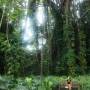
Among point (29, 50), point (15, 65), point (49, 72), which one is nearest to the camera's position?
point (15, 65)

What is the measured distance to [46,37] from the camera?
63.4 ft

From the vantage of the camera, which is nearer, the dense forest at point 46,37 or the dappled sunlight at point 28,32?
the dense forest at point 46,37

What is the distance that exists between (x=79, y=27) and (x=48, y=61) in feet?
9.17

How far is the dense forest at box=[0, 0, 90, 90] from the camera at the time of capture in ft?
60.2

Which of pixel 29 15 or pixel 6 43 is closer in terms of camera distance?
pixel 6 43

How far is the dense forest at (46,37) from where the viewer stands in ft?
60.2

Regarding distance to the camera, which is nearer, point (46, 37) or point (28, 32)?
point (46, 37)

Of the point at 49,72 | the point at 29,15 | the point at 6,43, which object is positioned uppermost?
the point at 29,15

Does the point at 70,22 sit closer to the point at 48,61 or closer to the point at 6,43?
the point at 48,61

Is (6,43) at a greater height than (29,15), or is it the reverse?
(29,15)

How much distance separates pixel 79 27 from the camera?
65.0 feet

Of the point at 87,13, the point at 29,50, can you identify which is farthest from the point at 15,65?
the point at 87,13

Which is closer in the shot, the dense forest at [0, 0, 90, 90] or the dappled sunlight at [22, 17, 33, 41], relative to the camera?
the dense forest at [0, 0, 90, 90]

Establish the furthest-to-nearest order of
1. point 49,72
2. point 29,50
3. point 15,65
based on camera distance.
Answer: point 29,50, point 49,72, point 15,65
